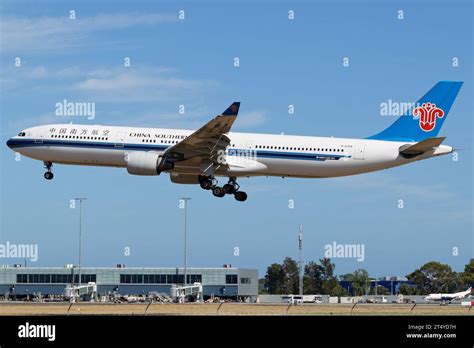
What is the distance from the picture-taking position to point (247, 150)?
70500 millimetres

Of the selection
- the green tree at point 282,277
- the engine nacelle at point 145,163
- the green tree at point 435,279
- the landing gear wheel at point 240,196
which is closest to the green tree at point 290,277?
the green tree at point 282,277

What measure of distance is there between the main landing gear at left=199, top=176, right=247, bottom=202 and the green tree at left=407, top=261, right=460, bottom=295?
235 ft

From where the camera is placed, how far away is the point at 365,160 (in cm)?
6950

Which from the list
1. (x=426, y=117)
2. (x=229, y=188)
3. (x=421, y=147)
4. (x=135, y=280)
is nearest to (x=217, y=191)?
(x=229, y=188)

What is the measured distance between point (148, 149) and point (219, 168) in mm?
5724

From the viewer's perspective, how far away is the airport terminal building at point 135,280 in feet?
422

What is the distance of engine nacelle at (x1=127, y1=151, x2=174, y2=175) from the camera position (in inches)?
2726

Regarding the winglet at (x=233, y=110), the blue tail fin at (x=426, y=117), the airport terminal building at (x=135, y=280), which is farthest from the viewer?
the airport terminal building at (x=135, y=280)

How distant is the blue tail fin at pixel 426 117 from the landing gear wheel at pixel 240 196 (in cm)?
1128

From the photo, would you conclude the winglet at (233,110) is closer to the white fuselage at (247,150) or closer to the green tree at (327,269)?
the white fuselage at (247,150)

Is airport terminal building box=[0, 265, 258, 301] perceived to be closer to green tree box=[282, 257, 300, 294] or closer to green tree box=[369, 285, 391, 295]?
green tree box=[282, 257, 300, 294]

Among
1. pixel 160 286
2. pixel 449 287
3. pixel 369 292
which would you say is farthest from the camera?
pixel 369 292
